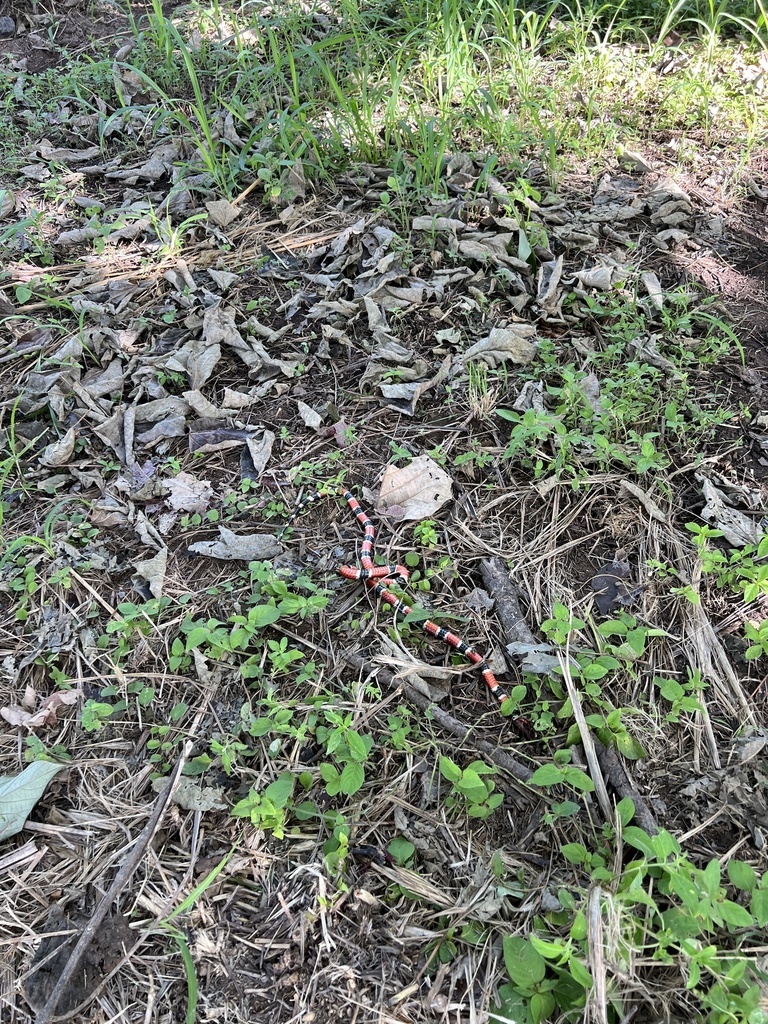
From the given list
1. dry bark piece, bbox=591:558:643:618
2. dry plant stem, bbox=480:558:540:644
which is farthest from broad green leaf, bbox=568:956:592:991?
dry bark piece, bbox=591:558:643:618

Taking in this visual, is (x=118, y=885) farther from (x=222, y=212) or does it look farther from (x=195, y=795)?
(x=222, y=212)

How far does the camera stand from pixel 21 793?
1.82 metres

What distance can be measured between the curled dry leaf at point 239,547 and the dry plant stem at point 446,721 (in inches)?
18.2

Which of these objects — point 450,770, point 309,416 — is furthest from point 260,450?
point 450,770

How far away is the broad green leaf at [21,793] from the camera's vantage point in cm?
179

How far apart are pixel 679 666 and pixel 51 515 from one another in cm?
206

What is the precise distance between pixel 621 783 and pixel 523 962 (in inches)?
20.0

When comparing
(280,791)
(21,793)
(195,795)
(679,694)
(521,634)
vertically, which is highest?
(679,694)

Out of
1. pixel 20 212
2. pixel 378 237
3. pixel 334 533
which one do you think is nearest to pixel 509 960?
pixel 334 533

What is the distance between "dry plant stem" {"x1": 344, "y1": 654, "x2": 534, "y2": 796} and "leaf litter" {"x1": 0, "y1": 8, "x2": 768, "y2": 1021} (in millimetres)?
24

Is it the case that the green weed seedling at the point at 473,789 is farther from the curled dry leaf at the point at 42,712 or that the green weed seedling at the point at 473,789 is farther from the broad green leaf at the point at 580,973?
the curled dry leaf at the point at 42,712

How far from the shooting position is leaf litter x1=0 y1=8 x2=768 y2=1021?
5.57 feet

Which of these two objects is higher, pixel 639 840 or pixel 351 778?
pixel 639 840

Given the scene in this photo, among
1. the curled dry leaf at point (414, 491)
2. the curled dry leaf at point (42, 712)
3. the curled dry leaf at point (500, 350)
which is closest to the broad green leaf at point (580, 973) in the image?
the curled dry leaf at point (414, 491)
